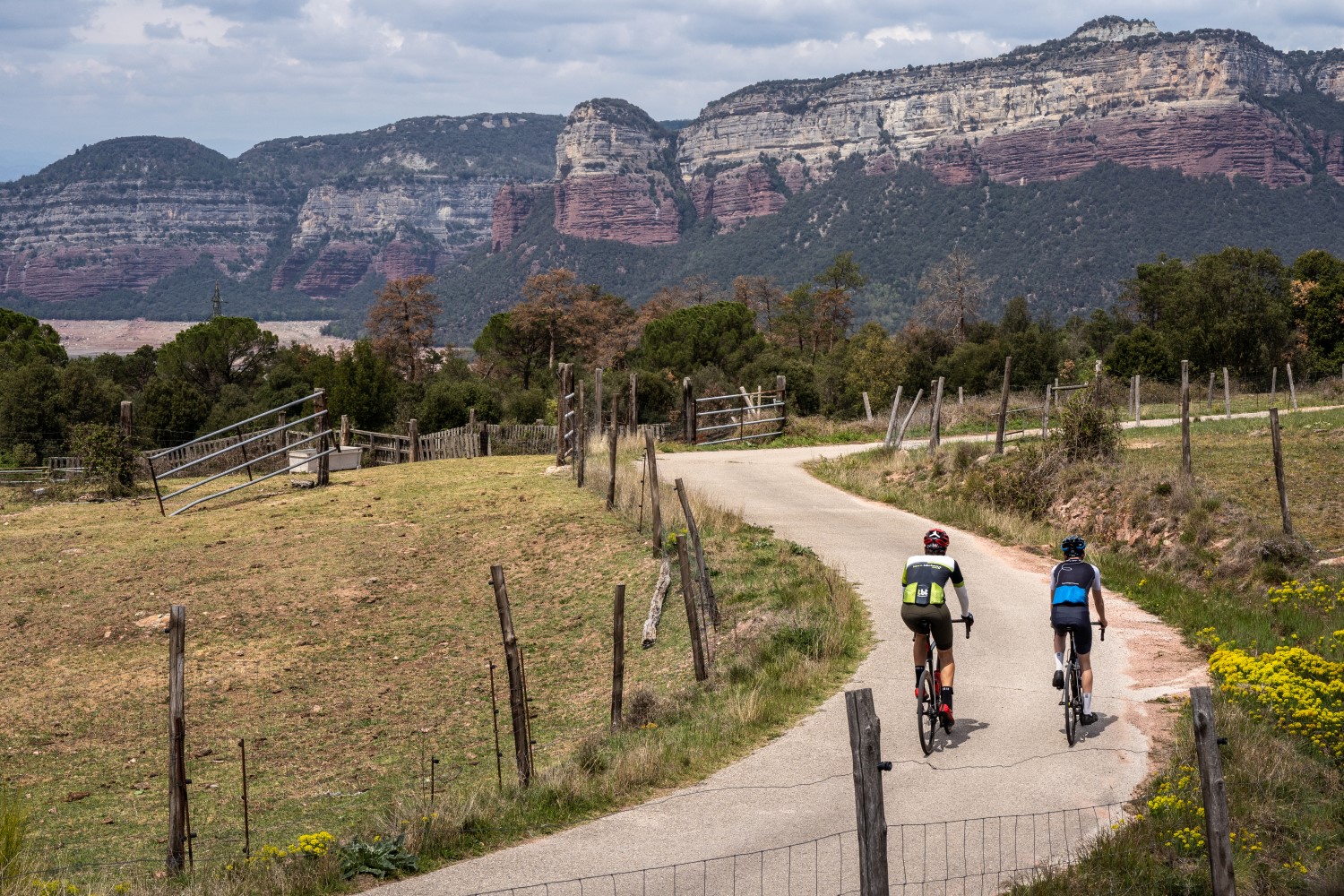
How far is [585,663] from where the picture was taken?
17.4 m

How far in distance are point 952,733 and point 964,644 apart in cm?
337

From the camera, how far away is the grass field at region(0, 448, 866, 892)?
1166cm

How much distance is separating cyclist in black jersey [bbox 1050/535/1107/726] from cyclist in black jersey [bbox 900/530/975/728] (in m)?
0.85

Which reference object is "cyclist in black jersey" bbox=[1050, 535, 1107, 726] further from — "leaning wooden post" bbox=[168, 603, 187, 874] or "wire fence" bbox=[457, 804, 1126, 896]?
"leaning wooden post" bbox=[168, 603, 187, 874]

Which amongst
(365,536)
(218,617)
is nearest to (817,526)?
(365,536)

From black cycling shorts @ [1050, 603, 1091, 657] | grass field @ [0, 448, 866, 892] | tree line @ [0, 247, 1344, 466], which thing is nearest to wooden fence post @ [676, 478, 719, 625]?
grass field @ [0, 448, 866, 892]

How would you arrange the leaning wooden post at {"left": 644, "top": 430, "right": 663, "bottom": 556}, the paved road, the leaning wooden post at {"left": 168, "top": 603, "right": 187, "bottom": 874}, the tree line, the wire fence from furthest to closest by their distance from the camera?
the tree line < the leaning wooden post at {"left": 644, "top": 430, "right": 663, "bottom": 556} < the leaning wooden post at {"left": 168, "top": 603, "right": 187, "bottom": 874} < the paved road < the wire fence

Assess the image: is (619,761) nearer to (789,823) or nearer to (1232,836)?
(789,823)

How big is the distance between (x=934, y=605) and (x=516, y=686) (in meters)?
3.76

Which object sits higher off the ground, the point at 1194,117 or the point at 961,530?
the point at 1194,117

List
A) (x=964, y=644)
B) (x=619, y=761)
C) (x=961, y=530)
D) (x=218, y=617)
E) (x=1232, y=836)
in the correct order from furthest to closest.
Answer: (x=961, y=530)
(x=218, y=617)
(x=964, y=644)
(x=619, y=761)
(x=1232, y=836)

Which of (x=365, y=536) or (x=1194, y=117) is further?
(x=1194, y=117)

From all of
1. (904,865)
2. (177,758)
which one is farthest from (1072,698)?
(177,758)

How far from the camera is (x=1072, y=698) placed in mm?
11070
